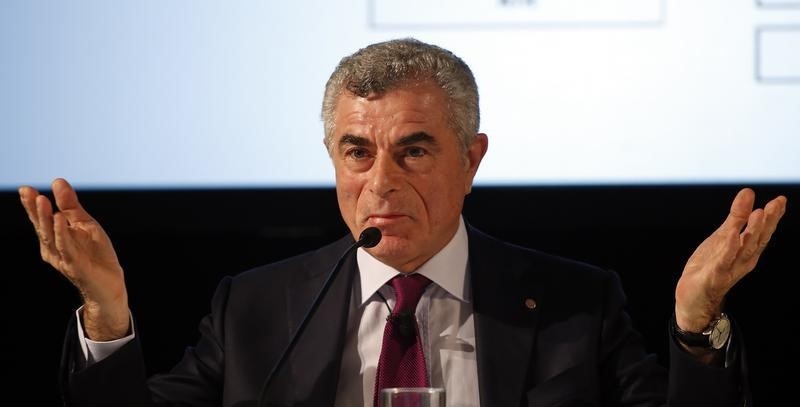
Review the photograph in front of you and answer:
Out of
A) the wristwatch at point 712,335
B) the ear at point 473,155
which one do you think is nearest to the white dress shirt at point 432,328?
the ear at point 473,155

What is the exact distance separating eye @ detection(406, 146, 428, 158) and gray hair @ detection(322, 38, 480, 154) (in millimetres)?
96

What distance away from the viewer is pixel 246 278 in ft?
8.70

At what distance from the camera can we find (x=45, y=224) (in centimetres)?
201

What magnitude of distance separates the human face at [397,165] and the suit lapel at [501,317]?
0.16m

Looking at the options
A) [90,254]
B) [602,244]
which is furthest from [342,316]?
[602,244]

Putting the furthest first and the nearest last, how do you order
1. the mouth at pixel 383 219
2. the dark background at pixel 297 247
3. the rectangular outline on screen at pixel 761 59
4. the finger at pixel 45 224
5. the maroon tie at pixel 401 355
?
the dark background at pixel 297 247 → the rectangular outline on screen at pixel 761 59 → the mouth at pixel 383 219 → the maroon tie at pixel 401 355 → the finger at pixel 45 224

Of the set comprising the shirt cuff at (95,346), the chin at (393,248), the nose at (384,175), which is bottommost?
the shirt cuff at (95,346)

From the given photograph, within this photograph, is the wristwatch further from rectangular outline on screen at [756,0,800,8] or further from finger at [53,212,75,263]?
rectangular outline on screen at [756,0,800,8]

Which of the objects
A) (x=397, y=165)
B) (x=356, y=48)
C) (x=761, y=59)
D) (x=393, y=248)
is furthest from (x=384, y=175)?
(x=761, y=59)

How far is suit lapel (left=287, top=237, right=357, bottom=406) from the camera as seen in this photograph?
2.38m

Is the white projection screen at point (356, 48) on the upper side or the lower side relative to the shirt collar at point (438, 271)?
upper

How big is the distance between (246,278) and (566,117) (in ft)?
3.82

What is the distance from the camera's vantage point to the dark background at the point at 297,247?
3365mm

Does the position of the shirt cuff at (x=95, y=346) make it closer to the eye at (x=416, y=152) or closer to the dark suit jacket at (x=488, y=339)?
the dark suit jacket at (x=488, y=339)
